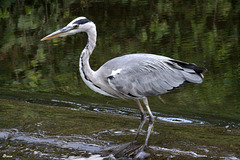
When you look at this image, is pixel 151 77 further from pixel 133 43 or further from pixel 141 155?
pixel 133 43

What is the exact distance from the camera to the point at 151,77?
5719 millimetres

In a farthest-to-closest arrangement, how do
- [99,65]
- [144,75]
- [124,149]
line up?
[99,65] → [144,75] → [124,149]

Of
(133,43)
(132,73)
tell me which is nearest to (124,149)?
(132,73)

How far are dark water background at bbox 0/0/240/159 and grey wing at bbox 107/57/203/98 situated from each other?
65 cm

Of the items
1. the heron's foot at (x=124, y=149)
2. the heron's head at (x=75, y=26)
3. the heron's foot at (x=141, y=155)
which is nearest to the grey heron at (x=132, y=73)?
the heron's head at (x=75, y=26)

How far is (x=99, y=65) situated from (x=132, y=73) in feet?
12.2

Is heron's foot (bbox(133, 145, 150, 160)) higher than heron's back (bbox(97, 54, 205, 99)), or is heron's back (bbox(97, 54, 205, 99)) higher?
heron's back (bbox(97, 54, 205, 99))

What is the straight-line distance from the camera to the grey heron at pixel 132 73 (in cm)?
552

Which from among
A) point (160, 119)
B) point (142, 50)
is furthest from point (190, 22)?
point (160, 119)

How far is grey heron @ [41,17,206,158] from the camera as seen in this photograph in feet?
18.1

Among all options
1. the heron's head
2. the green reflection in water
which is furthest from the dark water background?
the heron's head

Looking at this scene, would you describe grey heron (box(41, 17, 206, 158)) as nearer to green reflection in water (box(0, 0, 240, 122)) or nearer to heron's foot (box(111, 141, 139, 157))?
heron's foot (box(111, 141, 139, 157))

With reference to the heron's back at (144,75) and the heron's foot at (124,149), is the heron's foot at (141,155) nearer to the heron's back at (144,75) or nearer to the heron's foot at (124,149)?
the heron's foot at (124,149)

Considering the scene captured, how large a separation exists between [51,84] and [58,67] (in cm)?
106
